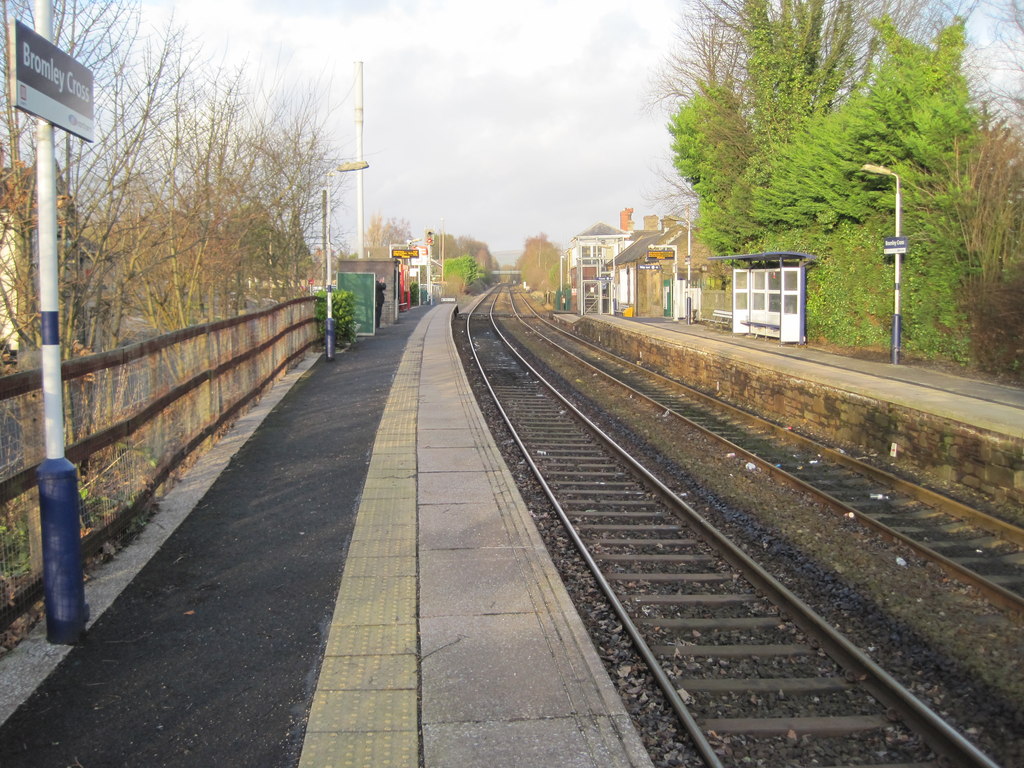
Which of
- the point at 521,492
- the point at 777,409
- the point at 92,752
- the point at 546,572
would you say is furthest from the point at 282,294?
the point at 92,752

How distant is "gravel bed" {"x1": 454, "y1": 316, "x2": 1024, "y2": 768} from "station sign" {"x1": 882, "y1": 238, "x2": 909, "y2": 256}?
8716mm

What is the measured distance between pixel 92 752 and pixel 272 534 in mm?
3416

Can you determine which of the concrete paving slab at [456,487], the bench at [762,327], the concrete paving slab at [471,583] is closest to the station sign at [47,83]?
the concrete paving slab at [471,583]

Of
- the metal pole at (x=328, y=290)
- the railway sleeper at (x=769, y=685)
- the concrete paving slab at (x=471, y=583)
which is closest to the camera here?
the railway sleeper at (x=769, y=685)

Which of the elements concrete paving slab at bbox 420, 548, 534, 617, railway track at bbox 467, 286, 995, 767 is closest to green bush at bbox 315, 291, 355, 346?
railway track at bbox 467, 286, 995, 767

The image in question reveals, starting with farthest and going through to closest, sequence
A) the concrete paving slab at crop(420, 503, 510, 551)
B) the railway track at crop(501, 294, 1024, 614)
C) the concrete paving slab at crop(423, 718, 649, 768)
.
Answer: the concrete paving slab at crop(420, 503, 510, 551)
the railway track at crop(501, 294, 1024, 614)
the concrete paving slab at crop(423, 718, 649, 768)

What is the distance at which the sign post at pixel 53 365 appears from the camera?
4738 mm

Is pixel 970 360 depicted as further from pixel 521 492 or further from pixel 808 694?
pixel 808 694

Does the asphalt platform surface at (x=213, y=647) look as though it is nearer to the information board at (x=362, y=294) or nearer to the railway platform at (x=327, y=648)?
the railway platform at (x=327, y=648)

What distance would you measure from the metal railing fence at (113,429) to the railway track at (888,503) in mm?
6402

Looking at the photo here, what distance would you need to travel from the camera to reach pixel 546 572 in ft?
21.1

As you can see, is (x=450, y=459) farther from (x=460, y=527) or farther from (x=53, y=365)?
(x=53, y=365)

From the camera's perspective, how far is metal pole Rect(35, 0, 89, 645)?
4.77m

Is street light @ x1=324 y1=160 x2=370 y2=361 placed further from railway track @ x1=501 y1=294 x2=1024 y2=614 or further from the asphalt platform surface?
the asphalt platform surface
